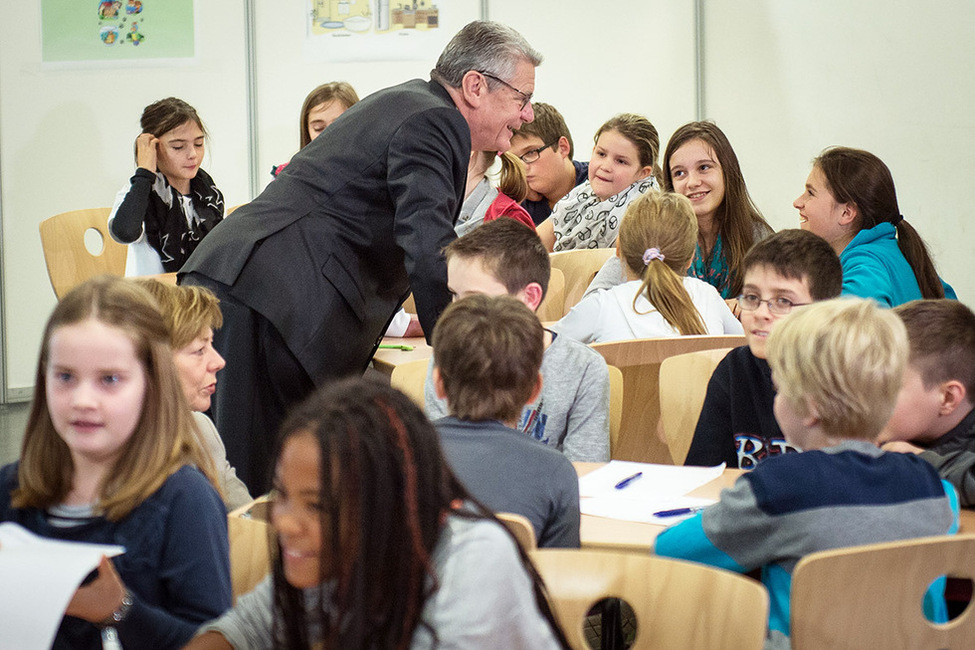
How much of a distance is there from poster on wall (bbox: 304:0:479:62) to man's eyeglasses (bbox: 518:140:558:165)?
147 cm

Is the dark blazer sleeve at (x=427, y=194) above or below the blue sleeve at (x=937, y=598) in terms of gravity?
above

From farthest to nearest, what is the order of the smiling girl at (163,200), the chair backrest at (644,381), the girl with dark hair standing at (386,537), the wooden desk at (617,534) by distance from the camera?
the smiling girl at (163,200), the chair backrest at (644,381), the wooden desk at (617,534), the girl with dark hair standing at (386,537)

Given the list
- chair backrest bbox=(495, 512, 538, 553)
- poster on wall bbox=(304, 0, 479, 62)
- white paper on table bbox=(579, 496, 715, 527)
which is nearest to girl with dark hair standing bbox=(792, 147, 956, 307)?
white paper on table bbox=(579, 496, 715, 527)

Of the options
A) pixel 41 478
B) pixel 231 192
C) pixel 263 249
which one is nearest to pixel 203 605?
pixel 41 478

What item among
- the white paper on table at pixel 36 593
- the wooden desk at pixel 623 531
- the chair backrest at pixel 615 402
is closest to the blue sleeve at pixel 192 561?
the white paper on table at pixel 36 593

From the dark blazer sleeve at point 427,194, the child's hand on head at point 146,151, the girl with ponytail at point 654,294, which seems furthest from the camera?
the child's hand on head at point 146,151

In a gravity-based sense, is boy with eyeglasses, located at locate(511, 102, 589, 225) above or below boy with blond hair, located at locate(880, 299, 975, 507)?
above

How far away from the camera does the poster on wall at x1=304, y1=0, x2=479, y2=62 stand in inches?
253

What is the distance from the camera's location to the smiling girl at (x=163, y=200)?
15.2 feet

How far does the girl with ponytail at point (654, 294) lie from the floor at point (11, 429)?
266cm

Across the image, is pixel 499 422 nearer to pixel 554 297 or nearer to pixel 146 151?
pixel 554 297

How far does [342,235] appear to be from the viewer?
273cm

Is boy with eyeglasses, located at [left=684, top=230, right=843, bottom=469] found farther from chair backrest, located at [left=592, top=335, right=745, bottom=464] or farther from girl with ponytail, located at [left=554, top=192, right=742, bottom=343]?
girl with ponytail, located at [left=554, top=192, right=742, bottom=343]

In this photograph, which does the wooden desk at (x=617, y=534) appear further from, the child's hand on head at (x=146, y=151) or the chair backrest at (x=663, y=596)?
the child's hand on head at (x=146, y=151)
